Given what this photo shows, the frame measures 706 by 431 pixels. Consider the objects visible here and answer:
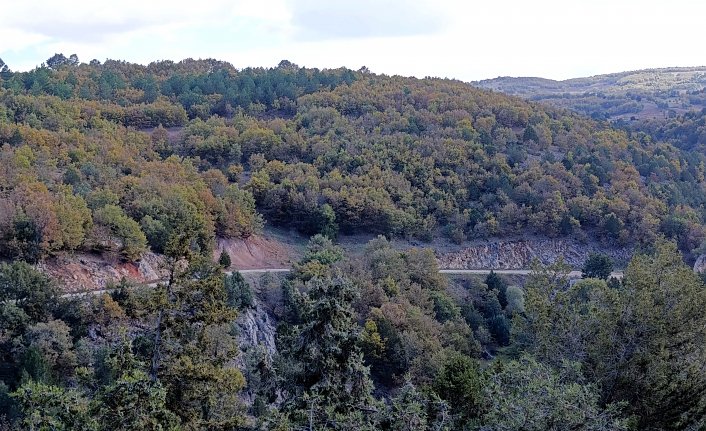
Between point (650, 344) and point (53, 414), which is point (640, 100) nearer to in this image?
point (650, 344)

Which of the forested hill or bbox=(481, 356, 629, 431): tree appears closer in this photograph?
bbox=(481, 356, 629, 431): tree

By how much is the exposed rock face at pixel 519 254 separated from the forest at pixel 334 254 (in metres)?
1.22

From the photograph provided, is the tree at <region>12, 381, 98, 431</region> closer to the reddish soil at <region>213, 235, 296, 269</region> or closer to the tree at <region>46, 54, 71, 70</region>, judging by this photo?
the reddish soil at <region>213, 235, 296, 269</region>

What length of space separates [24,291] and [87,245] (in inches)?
282

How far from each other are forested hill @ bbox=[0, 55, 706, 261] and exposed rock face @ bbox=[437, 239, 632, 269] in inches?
50.7

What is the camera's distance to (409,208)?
53.6 metres

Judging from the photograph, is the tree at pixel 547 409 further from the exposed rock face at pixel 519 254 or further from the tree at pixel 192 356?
the exposed rock face at pixel 519 254

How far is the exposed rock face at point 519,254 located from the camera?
51969mm

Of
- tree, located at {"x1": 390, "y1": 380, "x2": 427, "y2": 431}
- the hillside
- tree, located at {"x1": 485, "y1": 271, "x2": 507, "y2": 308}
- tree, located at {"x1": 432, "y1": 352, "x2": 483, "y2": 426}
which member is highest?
the hillside

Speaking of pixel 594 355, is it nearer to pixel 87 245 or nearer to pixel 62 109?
pixel 87 245

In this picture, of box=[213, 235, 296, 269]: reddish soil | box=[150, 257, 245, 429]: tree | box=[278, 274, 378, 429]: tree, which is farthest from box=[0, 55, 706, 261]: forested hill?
box=[278, 274, 378, 429]: tree

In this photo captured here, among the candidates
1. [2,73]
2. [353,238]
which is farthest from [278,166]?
[2,73]

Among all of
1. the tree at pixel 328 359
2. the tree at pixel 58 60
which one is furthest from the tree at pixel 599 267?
the tree at pixel 58 60

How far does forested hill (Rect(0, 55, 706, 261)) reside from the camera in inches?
1463
